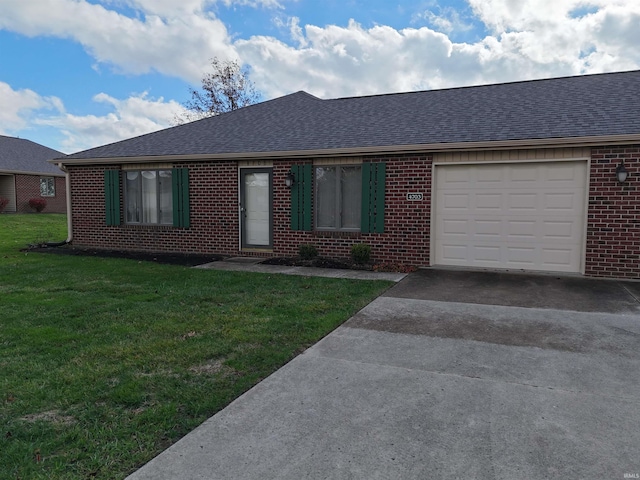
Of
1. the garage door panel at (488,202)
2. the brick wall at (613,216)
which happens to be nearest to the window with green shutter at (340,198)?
the garage door panel at (488,202)

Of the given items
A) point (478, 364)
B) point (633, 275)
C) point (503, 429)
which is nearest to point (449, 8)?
point (633, 275)

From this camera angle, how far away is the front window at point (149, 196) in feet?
36.3

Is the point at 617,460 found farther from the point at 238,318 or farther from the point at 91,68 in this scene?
the point at 91,68

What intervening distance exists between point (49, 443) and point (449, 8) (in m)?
14.0

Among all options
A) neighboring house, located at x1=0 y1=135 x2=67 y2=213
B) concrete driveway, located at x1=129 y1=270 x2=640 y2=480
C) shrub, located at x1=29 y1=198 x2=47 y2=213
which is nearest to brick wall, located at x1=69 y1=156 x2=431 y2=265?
concrete driveway, located at x1=129 y1=270 x2=640 y2=480

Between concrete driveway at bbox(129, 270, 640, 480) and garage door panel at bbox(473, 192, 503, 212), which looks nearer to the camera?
concrete driveway at bbox(129, 270, 640, 480)

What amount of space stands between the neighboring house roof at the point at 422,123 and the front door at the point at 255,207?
0.58 meters

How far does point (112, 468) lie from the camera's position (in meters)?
2.29

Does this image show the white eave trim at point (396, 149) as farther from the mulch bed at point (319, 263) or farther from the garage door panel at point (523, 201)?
the mulch bed at point (319, 263)

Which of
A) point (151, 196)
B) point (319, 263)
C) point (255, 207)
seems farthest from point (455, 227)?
point (151, 196)

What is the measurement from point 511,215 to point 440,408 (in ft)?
20.4

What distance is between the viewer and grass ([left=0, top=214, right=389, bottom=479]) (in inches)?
99.9

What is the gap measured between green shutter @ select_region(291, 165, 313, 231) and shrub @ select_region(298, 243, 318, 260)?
440 mm

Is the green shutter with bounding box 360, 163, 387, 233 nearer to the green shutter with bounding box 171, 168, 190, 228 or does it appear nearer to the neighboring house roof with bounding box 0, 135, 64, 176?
the green shutter with bounding box 171, 168, 190, 228
